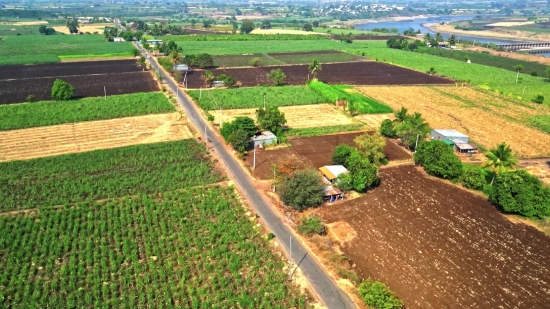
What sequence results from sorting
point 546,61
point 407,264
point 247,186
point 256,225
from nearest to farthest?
point 407,264, point 256,225, point 247,186, point 546,61

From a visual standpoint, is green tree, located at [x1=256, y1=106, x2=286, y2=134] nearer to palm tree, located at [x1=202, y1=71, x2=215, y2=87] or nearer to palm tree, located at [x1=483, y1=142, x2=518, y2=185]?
palm tree, located at [x1=483, y1=142, x2=518, y2=185]

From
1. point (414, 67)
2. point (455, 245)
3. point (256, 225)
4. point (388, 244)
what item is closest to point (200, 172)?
point (256, 225)

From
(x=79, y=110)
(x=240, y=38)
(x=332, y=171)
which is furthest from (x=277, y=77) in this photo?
(x=240, y=38)

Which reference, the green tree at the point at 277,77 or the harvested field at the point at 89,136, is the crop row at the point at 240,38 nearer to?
the green tree at the point at 277,77

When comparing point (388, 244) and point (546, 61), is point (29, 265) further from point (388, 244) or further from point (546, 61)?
point (546, 61)

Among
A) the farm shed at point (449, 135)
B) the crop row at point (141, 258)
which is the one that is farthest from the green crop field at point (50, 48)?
the farm shed at point (449, 135)

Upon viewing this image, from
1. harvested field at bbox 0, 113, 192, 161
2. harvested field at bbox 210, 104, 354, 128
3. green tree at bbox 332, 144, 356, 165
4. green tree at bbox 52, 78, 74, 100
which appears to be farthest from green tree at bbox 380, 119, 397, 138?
green tree at bbox 52, 78, 74, 100
